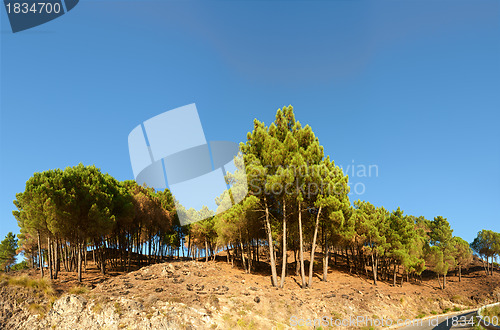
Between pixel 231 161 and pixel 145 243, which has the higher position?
pixel 231 161

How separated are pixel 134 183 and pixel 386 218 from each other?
36416mm

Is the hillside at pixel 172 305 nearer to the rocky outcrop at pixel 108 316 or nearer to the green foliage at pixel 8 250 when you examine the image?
the rocky outcrop at pixel 108 316

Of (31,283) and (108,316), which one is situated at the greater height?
(31,283)

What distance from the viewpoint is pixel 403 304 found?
24.3m

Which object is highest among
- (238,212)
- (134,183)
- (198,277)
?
(134,183)

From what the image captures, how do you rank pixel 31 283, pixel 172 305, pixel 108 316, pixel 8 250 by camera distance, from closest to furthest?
pixel 108 316 < pixel 172 305 < pixel 31 283 < pixel 8 250

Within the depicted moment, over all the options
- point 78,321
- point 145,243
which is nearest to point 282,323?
point 78,321

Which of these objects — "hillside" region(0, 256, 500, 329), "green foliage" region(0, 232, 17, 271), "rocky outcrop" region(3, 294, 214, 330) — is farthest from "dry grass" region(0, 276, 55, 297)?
"green foliage" region(0, 232, 17, 271)

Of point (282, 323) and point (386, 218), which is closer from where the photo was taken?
point (282, 323)

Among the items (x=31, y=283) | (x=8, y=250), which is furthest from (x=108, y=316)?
(x=8, y=250)

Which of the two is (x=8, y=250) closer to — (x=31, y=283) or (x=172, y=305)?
(x=31, y=283)

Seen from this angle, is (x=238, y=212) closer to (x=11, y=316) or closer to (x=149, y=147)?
(x=149, y=147)

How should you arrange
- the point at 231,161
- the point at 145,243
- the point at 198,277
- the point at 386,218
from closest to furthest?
the point at 198,277
the point at 231,161
the point at 386,218
the point at 145,243

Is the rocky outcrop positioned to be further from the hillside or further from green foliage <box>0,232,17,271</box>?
green foliage <box>0,232,17,271</box>
